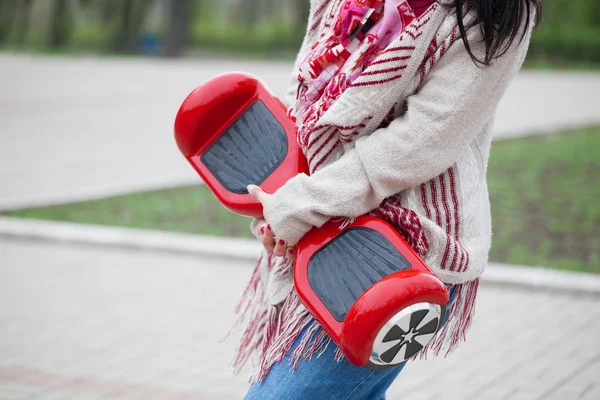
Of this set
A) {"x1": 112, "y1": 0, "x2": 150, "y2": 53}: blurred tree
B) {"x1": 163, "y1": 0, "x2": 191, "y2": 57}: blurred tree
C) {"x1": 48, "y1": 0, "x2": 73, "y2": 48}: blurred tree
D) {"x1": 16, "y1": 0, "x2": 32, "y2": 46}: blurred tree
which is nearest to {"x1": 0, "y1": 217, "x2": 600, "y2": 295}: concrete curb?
{"x1": 163, "y1": 0, "x2": 191, "y2": 57}: blurred tree

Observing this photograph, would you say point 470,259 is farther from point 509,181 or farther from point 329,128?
point 509,181

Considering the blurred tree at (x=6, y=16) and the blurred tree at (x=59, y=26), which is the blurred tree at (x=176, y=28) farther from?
the blurred tree at (x=6, y=16)

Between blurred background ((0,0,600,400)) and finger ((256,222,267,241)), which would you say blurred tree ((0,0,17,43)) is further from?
finger ((256,222,267,241))

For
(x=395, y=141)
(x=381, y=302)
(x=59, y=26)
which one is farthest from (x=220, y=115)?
(x=59, y=26)

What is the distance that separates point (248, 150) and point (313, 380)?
0.55 meters

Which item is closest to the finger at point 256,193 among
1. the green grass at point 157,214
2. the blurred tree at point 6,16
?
the green grass at point 157,214

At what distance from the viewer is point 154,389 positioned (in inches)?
143

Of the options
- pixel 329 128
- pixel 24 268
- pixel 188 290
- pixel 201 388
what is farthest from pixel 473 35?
pixel 24 268

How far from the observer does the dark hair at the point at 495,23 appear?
1.63m

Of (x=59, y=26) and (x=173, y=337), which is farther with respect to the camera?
(x=59, y=26)

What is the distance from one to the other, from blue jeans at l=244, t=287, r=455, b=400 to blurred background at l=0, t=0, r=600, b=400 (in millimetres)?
1896

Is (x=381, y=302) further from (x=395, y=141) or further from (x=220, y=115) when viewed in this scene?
(x=220, y=115)

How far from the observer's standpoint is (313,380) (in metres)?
1.75

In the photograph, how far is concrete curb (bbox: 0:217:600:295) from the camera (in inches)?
197
